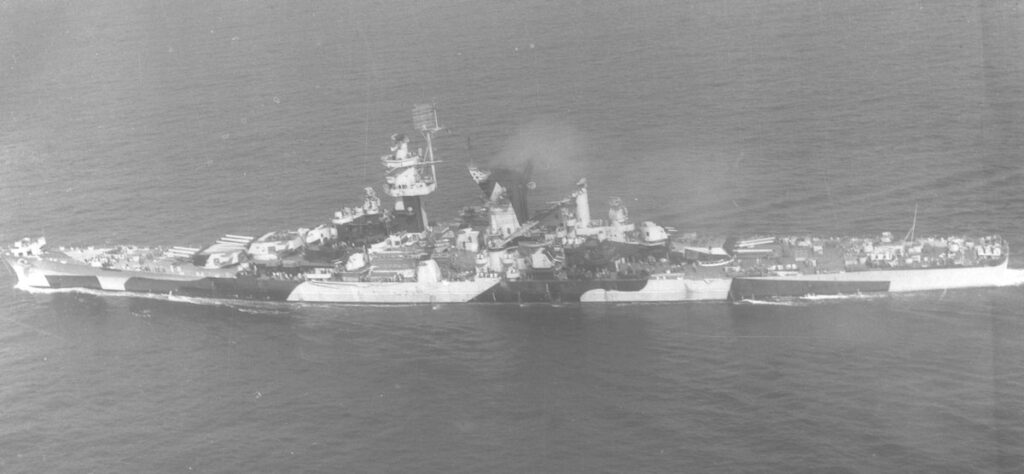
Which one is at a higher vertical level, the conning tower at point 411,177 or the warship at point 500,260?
the conning tower at point 411,177

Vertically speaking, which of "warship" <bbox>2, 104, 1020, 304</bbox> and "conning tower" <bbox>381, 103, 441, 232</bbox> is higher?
"conning tower" <bbox>381, 103, 441, 232</bbox>

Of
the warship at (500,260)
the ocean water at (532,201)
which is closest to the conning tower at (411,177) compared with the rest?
the warship at (500,260)

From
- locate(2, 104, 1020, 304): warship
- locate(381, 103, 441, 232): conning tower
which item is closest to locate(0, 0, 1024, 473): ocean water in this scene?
locate(2, 104, 1020, 304): warship

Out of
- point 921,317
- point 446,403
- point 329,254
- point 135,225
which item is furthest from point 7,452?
point 921,317

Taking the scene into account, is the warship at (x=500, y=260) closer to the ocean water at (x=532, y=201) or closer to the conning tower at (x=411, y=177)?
the conning tower at (x=411, y=177)

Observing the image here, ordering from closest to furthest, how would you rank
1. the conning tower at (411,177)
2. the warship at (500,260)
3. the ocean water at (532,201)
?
the ocean water at (532,201) < the warship at (500,260) < the conning tower at (411,177)

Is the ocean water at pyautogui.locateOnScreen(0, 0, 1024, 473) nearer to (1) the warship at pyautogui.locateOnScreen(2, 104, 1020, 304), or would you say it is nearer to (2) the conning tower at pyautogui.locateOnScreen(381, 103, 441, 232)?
(1) the warship at pyautogui.locateOnScreen(2, 104, 1020, 304)
